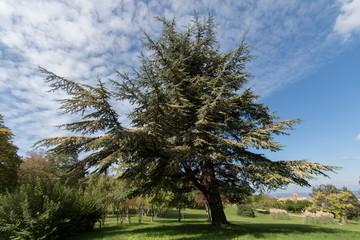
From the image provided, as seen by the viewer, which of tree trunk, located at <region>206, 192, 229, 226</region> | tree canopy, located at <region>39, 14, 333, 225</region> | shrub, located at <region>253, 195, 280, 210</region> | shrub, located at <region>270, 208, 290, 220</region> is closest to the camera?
tree canopy, located at <region>39, 14, 333, 225</region>

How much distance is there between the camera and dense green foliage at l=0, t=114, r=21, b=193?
17.3 metres

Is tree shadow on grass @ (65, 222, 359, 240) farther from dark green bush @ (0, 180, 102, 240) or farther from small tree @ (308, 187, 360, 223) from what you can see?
small tree @ (308, 187, 360, 223)

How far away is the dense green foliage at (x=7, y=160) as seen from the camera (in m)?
17.3

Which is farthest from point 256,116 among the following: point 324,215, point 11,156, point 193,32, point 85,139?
point 11,156

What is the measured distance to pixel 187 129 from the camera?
1009 centimetres

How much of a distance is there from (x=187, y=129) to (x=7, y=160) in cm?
1958

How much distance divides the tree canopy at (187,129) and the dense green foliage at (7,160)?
629 inches

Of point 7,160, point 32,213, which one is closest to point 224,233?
point 32,213

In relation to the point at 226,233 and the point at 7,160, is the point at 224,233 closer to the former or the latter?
the point at 226,233

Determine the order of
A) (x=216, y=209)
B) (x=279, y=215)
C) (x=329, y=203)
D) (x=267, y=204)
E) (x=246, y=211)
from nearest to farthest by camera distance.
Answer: (x=216, y=209) → (x=329, y=203) → (x=279, y=215) → (x=246, y=211) → (x=267, y=204)

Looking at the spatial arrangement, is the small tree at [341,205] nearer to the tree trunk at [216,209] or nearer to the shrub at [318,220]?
the shrub at [318,220]

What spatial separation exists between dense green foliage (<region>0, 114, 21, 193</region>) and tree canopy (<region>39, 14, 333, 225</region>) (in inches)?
629


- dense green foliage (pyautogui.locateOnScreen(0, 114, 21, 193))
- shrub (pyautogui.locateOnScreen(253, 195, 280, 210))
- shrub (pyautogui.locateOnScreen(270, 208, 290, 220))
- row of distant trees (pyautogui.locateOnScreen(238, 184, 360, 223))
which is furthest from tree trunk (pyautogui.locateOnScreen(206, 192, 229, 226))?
shrub (pyautogui.locateOnScreen(253, 195, 280, 210))

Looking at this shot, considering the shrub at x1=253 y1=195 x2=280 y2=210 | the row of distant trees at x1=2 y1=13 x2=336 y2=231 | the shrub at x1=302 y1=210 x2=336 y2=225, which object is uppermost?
the row of distant trees at x1=2 y1=13 x2=336 y2=231
